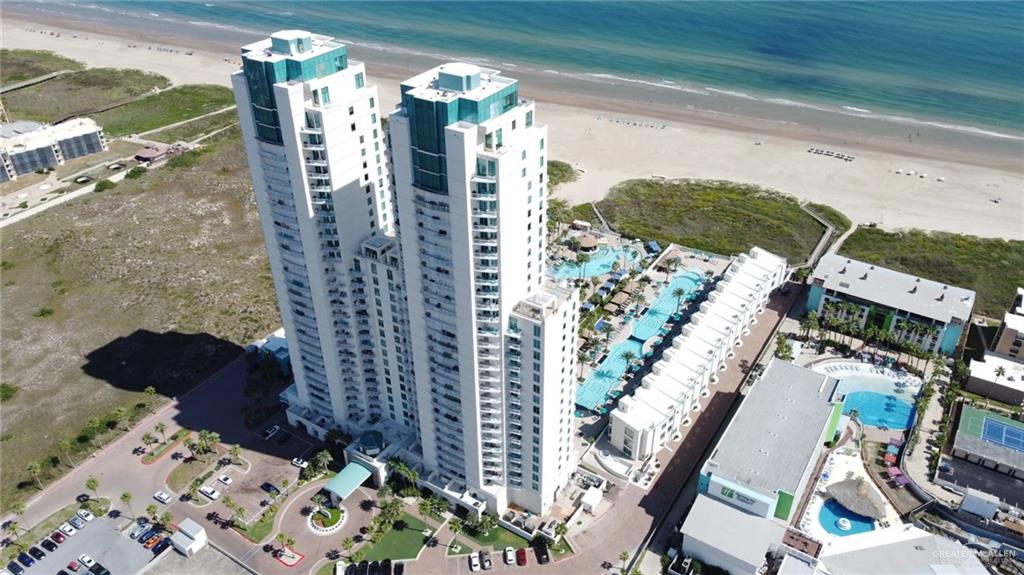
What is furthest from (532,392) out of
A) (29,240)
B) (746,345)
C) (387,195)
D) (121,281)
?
(29,240)

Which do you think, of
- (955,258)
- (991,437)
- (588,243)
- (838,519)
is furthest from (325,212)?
(955,258)

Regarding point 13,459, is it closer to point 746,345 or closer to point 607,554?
point 607,554

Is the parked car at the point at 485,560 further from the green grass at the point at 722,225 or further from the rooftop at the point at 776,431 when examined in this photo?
the green grass at the point at 722,225

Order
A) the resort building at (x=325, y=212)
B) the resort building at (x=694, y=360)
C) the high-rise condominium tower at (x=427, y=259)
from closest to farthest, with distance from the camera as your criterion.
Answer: the high-rise condominium tower at (x=427, y=259), the resort building at (x=325, y=212), the resort building at (x=694, y=360)

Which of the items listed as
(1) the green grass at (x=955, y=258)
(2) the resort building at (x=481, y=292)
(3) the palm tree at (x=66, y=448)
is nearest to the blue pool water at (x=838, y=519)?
(2) the resort building at (x=481, y=292)

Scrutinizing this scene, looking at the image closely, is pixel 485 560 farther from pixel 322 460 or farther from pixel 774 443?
pixel 774 443

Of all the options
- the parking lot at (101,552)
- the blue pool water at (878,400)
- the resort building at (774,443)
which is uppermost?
the resort building at (774,443)
